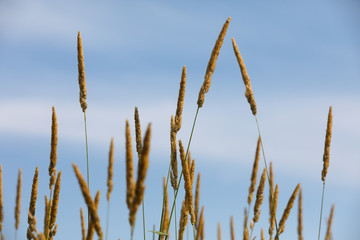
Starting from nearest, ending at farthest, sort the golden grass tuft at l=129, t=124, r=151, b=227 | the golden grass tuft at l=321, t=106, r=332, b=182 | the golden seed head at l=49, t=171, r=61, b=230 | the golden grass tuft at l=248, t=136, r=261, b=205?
the golden grass tuft at l=129, t=124, r=151, b=227, the golden seed head at l=49, t=171, r=61, b=230, the golden grass tuft at l=248, t=136, r=261, b=205, the golden grass tuft at l=321, t=106, r=332, b=182

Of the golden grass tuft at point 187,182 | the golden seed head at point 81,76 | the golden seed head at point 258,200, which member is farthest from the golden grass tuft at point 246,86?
the golden seed head at point 81,76

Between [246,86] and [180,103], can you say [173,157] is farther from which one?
[246,86]

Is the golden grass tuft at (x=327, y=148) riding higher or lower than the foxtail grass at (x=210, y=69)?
lower

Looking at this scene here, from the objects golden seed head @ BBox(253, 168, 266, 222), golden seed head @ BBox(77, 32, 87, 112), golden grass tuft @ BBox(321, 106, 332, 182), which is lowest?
golden seed head @ BBox(253, 168, 266, 222)

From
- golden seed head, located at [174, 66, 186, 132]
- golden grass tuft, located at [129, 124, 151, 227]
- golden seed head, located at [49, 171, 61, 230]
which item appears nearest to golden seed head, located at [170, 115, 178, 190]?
golden seed head, located at [174, 66, 186, 132]

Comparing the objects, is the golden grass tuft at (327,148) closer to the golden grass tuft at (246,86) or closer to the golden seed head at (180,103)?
the golden grass tuft at (246,86)

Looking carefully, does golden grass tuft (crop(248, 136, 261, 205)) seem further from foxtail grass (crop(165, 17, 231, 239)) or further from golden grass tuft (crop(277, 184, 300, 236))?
foxtail grass (crop(165, 17, 231, 239))

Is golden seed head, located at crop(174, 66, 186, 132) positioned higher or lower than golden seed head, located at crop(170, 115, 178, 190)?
higher

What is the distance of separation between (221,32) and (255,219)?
1388 mm

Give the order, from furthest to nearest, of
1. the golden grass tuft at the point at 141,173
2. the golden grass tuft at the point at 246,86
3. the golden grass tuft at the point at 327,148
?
1. the golden grass tuft at the point at 327,148
2. the golden grass tuft at the point at 246,86
3. the golden grass tuft at the point at 141,173

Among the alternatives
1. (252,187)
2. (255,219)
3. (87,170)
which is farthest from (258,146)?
(87,170)

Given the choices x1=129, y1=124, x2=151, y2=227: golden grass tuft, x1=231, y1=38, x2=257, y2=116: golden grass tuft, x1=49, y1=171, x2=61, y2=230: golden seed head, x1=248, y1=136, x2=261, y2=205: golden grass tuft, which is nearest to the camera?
x1=129, y1=124, x2=151, y2=227: golden grass tuft

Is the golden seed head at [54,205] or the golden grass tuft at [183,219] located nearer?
the golden seed head at [54,205]

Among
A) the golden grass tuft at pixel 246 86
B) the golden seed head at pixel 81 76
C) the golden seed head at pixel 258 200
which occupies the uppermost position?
the golden seed head at pixel 81 76
